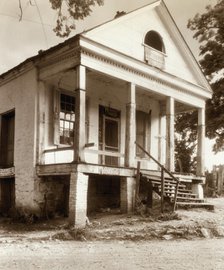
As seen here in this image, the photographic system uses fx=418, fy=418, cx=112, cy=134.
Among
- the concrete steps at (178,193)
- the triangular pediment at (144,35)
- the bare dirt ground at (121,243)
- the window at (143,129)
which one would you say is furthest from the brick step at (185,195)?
the triangular pediment at (144,35)

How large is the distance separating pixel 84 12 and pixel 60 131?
Answer: 6.69 meters

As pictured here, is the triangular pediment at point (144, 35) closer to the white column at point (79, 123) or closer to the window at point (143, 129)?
the white column at point (79, 123)

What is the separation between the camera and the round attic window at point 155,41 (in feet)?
50.6

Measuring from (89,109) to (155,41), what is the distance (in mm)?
3638

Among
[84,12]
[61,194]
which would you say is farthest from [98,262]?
[61,194]

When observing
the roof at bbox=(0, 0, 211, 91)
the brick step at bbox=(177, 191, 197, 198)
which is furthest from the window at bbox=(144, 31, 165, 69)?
the brick step at bbox=(177, 191, 197, 198)

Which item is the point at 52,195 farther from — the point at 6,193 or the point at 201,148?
the point at 201,148

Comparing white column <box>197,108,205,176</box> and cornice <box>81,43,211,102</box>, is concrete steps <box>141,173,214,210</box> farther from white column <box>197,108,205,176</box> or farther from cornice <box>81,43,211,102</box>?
cornice <box>81,43,211,102</box>

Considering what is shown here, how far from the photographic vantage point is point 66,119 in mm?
14219

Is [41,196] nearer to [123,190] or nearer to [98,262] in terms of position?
[123,190]

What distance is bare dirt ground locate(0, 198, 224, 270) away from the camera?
22.6ft

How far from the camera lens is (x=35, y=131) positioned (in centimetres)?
1327

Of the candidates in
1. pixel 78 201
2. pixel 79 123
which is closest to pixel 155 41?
pixel 79 123

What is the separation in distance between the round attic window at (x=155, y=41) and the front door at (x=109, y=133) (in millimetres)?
2822
